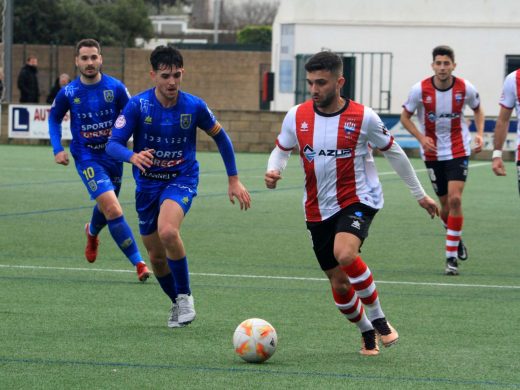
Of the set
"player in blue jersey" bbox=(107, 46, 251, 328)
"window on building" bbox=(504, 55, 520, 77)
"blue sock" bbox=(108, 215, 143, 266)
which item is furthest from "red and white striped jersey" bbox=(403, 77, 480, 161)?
"window on building" bbox=(504, 55, 520, 77)

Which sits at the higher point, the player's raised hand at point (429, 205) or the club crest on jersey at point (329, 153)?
the club crest on jersey at point (329, 153)

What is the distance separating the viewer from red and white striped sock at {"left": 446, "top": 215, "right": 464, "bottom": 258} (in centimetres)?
1155

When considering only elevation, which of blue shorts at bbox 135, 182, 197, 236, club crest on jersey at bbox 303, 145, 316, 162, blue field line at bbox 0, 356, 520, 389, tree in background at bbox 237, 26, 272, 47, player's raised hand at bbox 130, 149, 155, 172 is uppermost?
tree in background at bbox 237, 26, 272, 47

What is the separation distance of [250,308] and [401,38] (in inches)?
1197

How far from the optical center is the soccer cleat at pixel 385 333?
7469mm

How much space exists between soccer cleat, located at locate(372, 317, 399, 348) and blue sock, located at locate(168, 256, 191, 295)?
4.99 ft

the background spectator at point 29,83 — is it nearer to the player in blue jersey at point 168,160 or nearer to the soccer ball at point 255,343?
the player in blue jersey at point 168,160

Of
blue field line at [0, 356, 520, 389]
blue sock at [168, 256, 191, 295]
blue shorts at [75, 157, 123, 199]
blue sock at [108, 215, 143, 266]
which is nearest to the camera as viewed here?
blue field line at [0, 356, 520, 389]

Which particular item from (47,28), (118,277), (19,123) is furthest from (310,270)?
(47,28)

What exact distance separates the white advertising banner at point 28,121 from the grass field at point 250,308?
15626 millimetres

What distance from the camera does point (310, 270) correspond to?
37.9ft

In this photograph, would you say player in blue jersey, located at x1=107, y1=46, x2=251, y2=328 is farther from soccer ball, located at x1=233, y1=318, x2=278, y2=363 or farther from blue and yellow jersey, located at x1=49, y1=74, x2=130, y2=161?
blue and yellow jersey, located at x1=49, y1=74, x2=130, y2=161

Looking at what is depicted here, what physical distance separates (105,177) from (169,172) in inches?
94.8

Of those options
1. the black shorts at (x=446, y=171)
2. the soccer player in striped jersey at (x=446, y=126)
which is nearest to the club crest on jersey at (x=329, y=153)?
the soccer player in striped jersey at (x=446, y=126)
